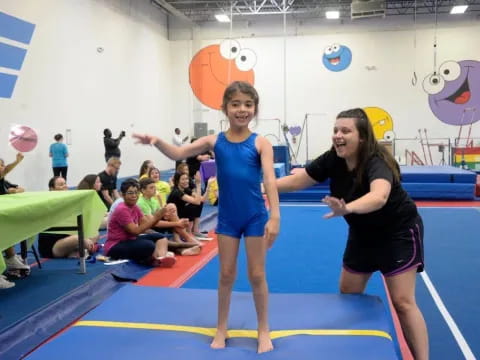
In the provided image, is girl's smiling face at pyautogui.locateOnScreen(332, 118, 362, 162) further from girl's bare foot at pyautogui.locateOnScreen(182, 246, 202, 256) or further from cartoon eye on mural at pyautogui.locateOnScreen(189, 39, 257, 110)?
cartoon eye on mural at pyautogui.locateOnScreen(189, 39, 257, 110)

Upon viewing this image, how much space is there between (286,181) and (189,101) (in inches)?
624

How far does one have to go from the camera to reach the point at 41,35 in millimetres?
9883

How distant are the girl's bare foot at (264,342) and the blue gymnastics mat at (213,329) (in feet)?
0.12

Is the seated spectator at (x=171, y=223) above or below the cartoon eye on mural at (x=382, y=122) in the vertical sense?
below

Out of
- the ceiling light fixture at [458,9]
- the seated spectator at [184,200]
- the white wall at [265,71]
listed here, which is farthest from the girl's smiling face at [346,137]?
the ceiling light fixture at [458,9]

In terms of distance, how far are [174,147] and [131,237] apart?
266cm

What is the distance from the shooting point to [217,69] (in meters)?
17.5

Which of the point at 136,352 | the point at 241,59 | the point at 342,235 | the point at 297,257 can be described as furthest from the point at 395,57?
the point at 136,352

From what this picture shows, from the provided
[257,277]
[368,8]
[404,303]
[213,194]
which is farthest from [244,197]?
[368,8]

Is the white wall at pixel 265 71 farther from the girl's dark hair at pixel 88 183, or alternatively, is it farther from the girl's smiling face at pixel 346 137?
the girl's smiling face at pixel 346 137

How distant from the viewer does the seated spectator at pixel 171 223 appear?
17.3 feet

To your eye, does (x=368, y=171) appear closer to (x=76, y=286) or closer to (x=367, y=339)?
(x=367, y=339)

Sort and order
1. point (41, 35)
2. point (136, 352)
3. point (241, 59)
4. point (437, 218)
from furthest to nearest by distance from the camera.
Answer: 1. point (241, 59)
2. point (41, 35)
3. point (437, 218)
4. point (136, 352)

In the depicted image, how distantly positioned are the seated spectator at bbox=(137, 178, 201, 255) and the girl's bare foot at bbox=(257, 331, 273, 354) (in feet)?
9.60
